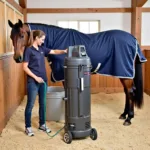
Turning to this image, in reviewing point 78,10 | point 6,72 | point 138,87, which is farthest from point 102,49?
point 78,10

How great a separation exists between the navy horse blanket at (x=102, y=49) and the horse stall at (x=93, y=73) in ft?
0.04

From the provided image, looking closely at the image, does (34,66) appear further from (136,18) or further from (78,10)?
(136,18)

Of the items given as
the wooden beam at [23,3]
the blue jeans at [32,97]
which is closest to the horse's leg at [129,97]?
the blue jeans at [32,97]

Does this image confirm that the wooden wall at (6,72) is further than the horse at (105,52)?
No

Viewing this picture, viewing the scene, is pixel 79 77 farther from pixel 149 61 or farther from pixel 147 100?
pixel 149 61

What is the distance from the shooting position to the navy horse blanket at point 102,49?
317 centimetres

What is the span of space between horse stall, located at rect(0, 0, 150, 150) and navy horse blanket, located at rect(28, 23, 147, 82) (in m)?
0.01

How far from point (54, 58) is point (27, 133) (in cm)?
102

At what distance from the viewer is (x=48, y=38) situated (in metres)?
3.13

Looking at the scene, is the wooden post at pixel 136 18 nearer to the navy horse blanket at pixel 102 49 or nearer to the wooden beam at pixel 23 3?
the navy horse blanket at pixel 102 49

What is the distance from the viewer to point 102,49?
3277mm

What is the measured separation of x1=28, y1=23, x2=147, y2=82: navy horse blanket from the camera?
10.4 feet

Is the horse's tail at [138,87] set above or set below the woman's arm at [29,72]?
below

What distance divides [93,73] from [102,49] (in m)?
0.38
